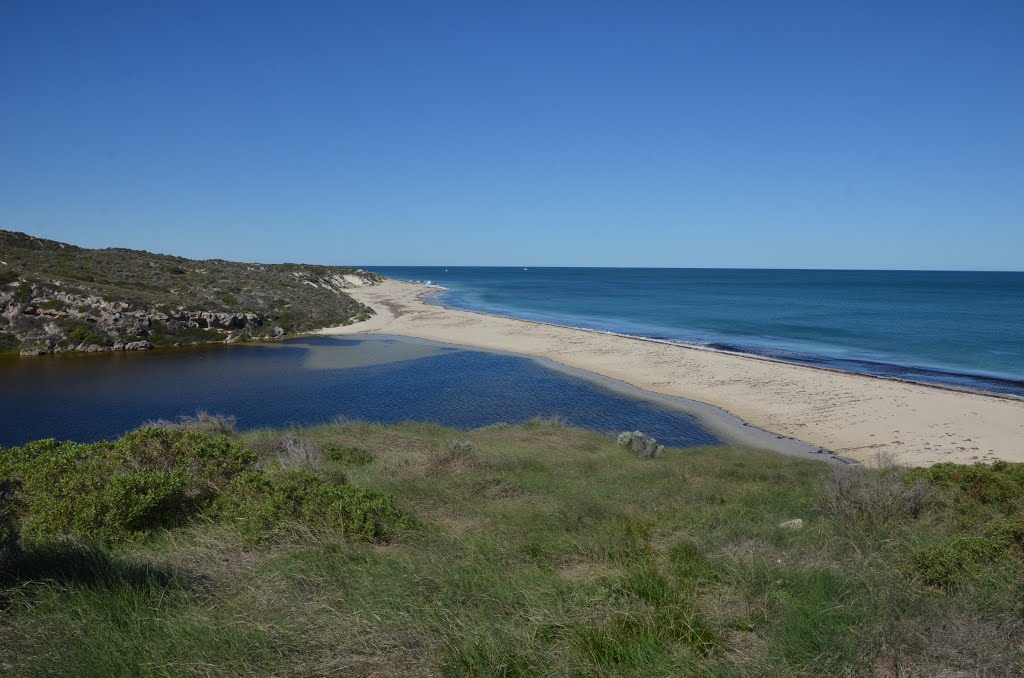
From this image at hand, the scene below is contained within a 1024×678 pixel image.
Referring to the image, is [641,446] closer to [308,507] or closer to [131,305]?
[308,507]

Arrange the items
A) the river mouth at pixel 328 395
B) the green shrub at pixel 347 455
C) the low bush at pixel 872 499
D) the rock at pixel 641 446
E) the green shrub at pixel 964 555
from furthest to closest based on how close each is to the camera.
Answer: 1. the river mouth at pixel 328 395
2. the rock at pixel 641 446
3. the green shrub at pixel 347 455
4. the low bush at pixel 872 499
5. the green shrub at pixel 964 555

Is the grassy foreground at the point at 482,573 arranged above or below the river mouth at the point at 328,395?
above

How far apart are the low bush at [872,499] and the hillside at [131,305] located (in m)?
44.5

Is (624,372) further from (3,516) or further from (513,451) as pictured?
(3,516)

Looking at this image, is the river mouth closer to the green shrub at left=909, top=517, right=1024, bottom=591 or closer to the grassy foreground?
the grassy foreground

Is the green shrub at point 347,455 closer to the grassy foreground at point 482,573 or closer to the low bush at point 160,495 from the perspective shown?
the grassy foreground at point 482,573

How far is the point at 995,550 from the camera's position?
21.1 ft

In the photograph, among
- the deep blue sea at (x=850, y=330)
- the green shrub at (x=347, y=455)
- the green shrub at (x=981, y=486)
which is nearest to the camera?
the green shrub at (x=981, y=486)

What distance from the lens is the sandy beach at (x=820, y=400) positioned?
69.5ft

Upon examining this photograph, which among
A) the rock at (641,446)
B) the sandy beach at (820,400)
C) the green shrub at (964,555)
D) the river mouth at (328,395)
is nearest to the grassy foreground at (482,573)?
the green shrub at (964,555)

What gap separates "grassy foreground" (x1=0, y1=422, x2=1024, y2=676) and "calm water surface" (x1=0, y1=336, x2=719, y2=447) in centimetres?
1360

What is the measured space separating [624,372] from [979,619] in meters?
30.6

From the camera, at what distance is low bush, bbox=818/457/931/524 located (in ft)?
28.0

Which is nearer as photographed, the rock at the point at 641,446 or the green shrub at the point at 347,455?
the green shrub at the point at 347,455
